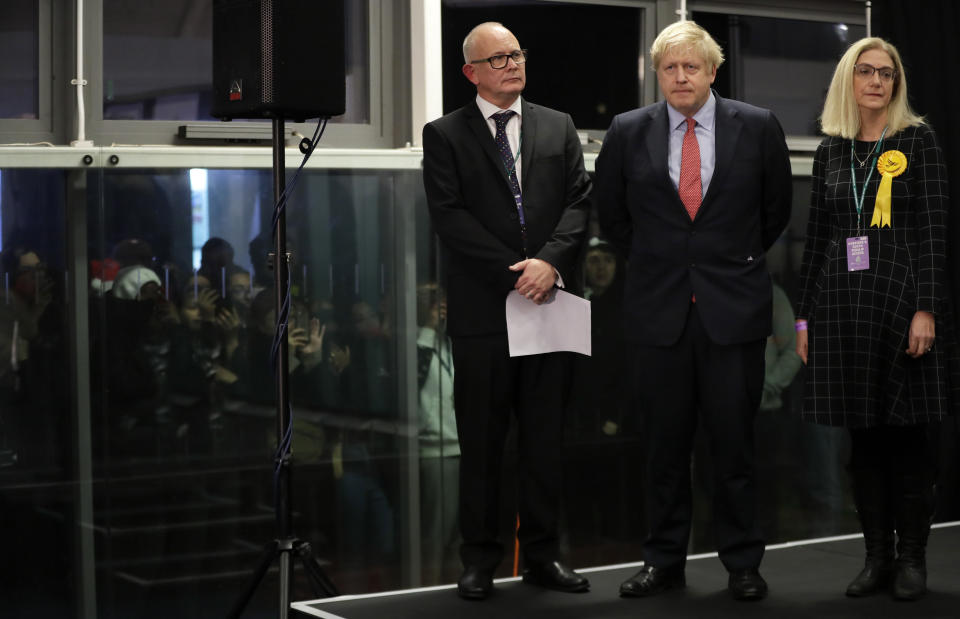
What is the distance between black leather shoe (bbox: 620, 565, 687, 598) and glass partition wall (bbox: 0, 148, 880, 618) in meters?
1.53

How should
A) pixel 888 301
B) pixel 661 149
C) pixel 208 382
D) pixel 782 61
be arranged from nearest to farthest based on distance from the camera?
pixel 888 301 → pixel 661 149 → pixel 208 382 → pixel 782 61

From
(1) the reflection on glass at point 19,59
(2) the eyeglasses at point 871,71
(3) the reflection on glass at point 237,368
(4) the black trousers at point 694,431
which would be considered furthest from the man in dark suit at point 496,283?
(1) the reflection on glass at point 19,59

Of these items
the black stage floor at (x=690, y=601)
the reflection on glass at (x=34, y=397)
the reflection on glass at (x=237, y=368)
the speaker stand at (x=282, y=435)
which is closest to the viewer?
the black stage floor at (x=690, y=601)

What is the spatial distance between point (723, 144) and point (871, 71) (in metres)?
0.39

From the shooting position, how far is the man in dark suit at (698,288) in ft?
10.1

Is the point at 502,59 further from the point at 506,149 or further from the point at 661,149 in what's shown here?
the point at 661,149

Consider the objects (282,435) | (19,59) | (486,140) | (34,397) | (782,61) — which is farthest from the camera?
(782,61)

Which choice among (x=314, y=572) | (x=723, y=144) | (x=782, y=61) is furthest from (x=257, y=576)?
(x=782, y=61)

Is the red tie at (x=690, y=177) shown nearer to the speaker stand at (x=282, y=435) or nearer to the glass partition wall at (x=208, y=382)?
the speaker stand at (x=282, y=435)

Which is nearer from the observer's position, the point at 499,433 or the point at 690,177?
the point at 690,177

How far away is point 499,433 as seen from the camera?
10.7ft

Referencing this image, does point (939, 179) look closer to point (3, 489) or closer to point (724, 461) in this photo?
point (724, 461)

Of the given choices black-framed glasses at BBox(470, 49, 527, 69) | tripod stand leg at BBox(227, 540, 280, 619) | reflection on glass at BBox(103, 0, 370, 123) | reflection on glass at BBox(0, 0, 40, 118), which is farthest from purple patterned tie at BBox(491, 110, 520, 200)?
reflection on glass at BBox(0, 0, 40, 118)

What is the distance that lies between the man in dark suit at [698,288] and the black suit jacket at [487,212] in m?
0.20
